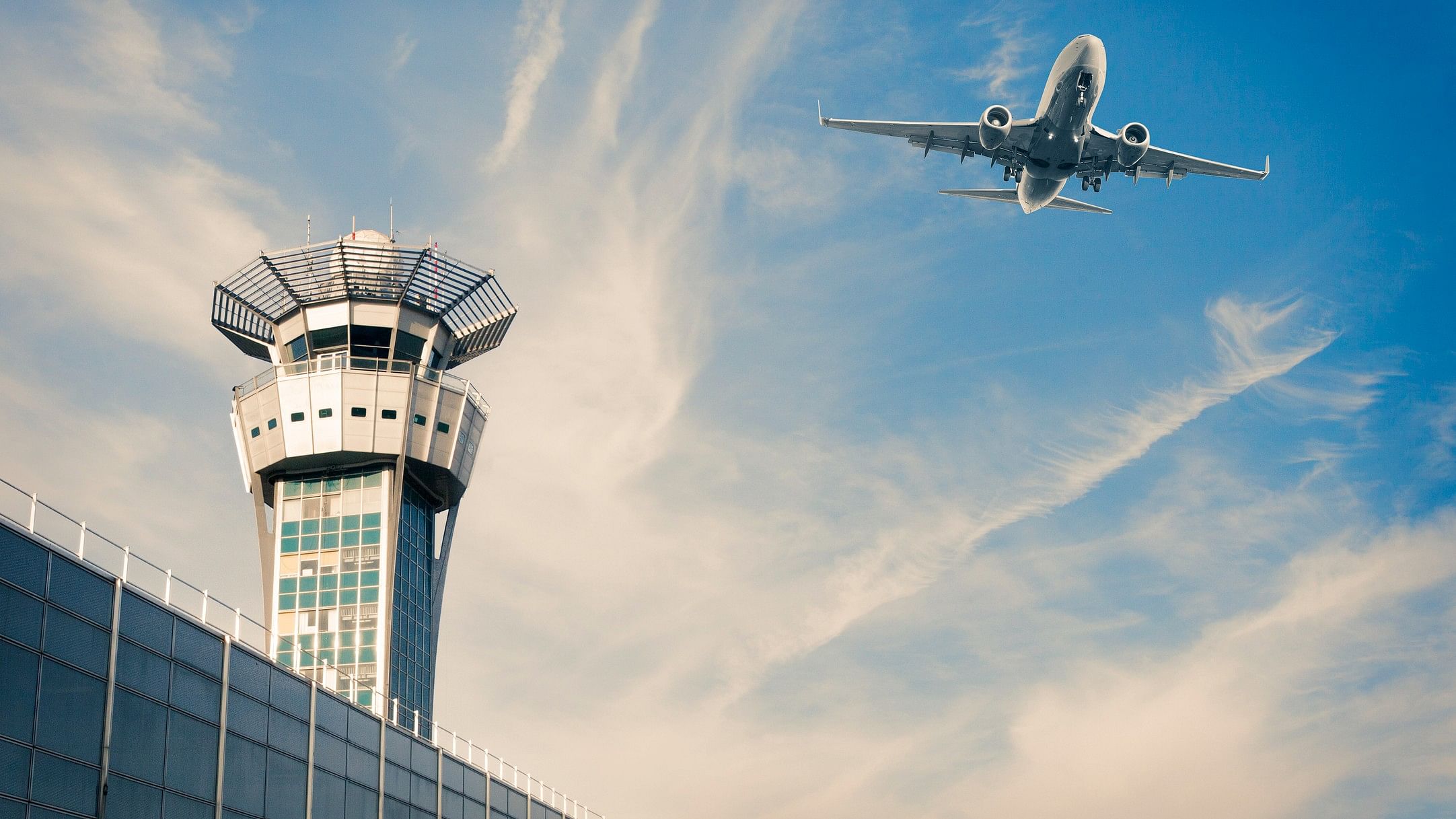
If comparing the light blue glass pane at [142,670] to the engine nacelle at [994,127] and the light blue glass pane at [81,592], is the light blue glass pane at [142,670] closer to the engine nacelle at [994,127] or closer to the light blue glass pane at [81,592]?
the light blue glass pane at [81,592]

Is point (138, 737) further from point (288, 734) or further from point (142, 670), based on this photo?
point (288, 734)

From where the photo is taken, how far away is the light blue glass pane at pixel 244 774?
47156mm

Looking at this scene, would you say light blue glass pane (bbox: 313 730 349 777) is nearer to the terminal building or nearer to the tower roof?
the terminal building

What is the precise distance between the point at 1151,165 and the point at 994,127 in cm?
1320

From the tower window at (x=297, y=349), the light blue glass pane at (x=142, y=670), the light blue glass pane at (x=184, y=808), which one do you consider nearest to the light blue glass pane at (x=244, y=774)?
the light blue glass pane at (x=184, y=808)

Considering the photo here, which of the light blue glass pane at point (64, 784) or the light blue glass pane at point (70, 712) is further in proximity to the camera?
the light blue glass pane at point (70, 712)

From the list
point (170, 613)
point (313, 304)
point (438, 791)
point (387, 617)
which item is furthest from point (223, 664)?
point (313, 304)

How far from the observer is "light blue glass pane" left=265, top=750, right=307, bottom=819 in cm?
4991

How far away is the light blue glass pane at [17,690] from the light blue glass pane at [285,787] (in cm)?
1292

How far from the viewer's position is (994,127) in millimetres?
79188

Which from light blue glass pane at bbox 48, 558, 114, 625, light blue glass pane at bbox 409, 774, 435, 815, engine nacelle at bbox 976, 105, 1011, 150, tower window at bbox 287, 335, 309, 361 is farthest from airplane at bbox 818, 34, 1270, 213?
tower window at bbox 287, 335, 309, 361

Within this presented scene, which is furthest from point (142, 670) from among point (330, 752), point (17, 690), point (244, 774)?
point (330, 752)

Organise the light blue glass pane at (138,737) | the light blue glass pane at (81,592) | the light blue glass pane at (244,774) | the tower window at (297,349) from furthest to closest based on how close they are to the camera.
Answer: the tower window at (297,349) → the light blue glass pane at (244,774) → the light blue glass pane at (138,737) → the light blue glass pane at (81,592)

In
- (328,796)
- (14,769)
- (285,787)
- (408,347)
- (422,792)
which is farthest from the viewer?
(408,347)
